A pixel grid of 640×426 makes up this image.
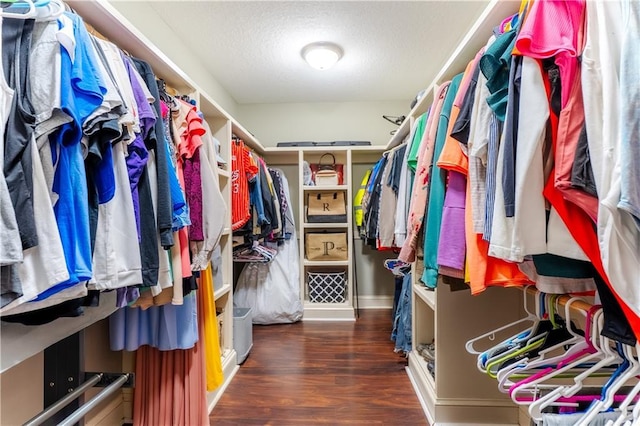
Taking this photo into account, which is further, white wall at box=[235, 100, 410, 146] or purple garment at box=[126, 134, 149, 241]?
white wall at box=[235, 100, 410, 146]

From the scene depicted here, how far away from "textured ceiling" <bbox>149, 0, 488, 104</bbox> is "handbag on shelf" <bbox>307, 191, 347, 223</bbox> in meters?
1.05

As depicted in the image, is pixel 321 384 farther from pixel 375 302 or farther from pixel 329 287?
pixel 375 302

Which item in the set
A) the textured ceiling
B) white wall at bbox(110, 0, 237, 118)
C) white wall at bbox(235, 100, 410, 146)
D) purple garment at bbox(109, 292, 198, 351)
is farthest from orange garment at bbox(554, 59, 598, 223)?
white wall at bbox(235, 100, 410, 146)

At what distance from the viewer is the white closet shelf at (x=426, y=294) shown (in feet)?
4.92

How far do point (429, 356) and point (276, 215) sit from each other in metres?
1.58

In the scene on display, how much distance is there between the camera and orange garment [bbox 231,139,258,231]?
200 centimetres

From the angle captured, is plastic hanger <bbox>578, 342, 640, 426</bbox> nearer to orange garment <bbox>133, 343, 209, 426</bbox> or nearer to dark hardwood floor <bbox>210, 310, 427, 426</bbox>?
dark hardwood floor <bbox>210, 310, 427, 426</bbox>

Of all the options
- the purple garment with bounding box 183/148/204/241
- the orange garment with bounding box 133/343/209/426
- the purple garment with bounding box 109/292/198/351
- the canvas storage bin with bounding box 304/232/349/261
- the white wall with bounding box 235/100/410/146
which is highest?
the white wall with bounding box 235/100/410/146

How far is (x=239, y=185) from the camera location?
6.68 feet

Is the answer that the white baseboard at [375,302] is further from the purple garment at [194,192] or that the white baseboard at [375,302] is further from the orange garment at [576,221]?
the orange garment at [576,221]

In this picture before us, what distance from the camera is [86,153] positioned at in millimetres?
691

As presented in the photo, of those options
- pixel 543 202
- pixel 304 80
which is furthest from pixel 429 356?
pixel 304 80

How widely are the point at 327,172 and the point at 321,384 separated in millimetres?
1863

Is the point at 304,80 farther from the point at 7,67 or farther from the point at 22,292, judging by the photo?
the point at 22,292
